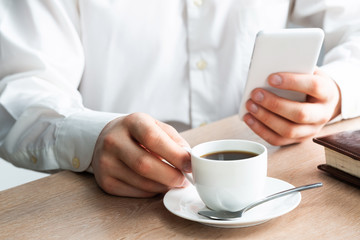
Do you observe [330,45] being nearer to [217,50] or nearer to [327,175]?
[217,50]

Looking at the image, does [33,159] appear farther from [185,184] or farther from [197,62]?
[197,62]

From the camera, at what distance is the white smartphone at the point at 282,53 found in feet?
2.86

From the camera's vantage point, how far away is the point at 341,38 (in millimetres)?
1527

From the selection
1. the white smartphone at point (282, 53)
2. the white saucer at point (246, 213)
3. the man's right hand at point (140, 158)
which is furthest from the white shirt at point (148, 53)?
the white saucer at point (246, 213)

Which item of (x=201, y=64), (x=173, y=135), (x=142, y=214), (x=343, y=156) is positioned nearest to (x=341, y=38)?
(x=201, y=64)

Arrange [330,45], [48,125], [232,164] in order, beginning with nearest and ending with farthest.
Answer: [232,164] → [48,125] → [330,45]

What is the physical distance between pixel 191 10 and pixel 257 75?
0.54 meters

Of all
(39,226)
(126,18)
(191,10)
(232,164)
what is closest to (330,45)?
(191,10)

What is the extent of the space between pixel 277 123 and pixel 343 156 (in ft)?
0.66

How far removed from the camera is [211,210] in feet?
2.29

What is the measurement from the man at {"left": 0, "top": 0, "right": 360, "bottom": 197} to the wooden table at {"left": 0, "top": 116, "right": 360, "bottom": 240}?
4cm

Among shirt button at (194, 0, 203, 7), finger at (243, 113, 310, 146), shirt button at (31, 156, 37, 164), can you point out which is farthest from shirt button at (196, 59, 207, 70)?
shirt button at (31, 156, 37, 164)

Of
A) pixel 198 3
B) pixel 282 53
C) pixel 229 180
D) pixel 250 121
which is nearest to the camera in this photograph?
pixel 229 180

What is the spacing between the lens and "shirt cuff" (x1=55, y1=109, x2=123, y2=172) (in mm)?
921
